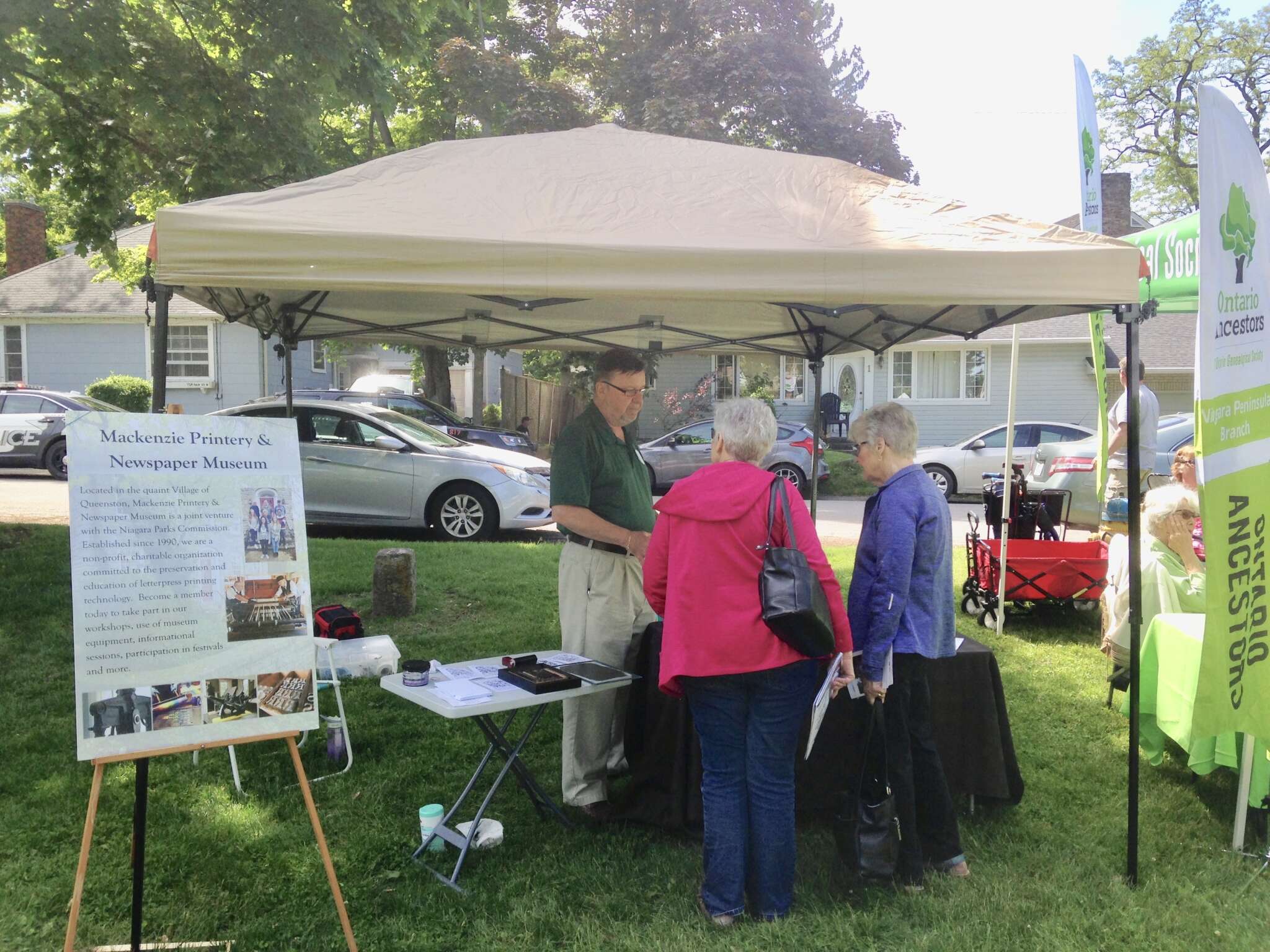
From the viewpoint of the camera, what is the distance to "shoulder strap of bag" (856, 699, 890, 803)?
3129 millimetres

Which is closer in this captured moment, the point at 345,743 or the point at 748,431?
the point at 748,431

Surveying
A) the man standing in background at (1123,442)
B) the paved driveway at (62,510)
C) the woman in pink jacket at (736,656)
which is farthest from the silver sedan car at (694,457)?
the woman in pink jacket at (736,656)

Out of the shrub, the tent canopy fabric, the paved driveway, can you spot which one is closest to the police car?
the paved driveway

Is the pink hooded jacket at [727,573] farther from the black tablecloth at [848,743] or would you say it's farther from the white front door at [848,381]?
the white front door at [848,381]

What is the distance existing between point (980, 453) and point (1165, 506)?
11588 millimetres

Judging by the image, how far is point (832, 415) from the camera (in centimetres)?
2241

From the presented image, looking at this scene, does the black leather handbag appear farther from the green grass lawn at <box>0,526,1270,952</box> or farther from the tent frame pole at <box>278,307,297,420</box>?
the tent frame pole at <box>278,307,297,420</box>

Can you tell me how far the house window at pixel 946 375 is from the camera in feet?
71.6

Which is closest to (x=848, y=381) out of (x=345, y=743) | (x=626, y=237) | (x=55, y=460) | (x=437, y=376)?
(x=437, y=376)

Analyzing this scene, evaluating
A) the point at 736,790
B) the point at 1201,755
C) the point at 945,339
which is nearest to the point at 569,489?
the point at 736,790

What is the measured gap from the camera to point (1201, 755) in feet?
12.3

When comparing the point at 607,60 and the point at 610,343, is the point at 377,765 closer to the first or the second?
the point at 610,343

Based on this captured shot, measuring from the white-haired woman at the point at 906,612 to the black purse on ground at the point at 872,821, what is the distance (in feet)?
0.33

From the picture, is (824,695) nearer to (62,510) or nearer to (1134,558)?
(1134,558)
